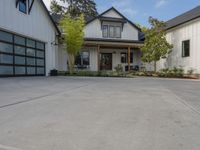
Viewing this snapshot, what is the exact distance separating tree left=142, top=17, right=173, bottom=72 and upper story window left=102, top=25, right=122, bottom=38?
4.74m

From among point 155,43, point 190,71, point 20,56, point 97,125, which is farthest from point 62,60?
point 97,125

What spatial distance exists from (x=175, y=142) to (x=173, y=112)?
76.8 inches

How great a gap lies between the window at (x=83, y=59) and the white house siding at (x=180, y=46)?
24.2 feet

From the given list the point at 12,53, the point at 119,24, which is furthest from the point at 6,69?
the point at 119,24

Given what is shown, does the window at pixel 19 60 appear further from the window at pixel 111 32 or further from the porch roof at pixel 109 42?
the window at pixel 111 32

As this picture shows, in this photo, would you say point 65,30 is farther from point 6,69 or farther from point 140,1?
point 140,1

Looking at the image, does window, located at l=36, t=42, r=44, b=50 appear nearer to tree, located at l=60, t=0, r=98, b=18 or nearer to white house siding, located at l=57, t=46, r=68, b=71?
white house siding, located at l=57, t=46, r=68, b=71

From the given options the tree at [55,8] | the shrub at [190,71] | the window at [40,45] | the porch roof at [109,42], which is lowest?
the shrub at [190,71]

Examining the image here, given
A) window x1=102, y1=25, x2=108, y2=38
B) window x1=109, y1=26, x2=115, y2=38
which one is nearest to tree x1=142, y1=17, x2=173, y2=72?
window x1=109, y1=26, x2=115, y2=38

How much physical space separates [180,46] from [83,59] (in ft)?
31.3

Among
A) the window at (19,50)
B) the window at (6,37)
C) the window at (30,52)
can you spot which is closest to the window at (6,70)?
the window at (19,50)

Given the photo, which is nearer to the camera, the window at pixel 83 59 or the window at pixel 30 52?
the window at pixel 30 52

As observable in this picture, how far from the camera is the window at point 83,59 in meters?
24.3

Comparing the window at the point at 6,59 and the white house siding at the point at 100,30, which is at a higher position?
the white house siding at the point at 100,30
